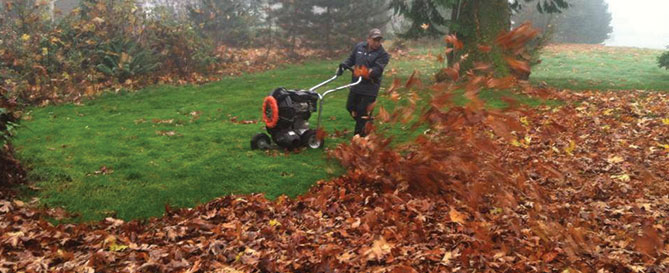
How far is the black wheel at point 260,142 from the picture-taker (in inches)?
303

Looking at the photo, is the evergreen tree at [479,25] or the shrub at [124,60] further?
the shrub at [124,60]

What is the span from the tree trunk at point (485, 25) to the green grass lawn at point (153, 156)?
1.38m

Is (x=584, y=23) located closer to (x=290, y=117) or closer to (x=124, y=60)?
(x=124, y=60)

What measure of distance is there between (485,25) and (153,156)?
10.0m

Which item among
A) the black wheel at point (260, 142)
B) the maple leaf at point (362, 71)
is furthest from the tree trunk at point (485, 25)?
the black wheel at point (260, 142)

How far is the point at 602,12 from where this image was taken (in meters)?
39.7

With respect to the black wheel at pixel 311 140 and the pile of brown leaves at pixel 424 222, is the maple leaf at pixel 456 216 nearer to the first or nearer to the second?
the pile of brown leaves at pixel 424 222

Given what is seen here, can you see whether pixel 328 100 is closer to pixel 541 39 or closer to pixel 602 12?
pixel 541 39

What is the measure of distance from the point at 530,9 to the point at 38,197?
3226 centimetres

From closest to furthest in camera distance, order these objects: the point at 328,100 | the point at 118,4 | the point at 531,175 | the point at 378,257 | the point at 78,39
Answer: the point at 378,257, the point at 531,175, the point at 328,100, the point at 78,39, the point at 118,4

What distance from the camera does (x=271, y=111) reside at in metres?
7.22

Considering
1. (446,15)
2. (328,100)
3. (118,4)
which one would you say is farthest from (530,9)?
(118,4)

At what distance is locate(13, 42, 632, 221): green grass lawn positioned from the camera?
18.9 ft

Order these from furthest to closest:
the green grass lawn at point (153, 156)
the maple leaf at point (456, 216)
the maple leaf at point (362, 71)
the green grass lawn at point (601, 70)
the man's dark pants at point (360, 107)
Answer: the green grass lawn at point (601, 70), the man's dark pants at point (360, 107), the maple leaf at point (362, 71), the green grass lawn at point (153, 156), the maple leaf at point (456, 216)
